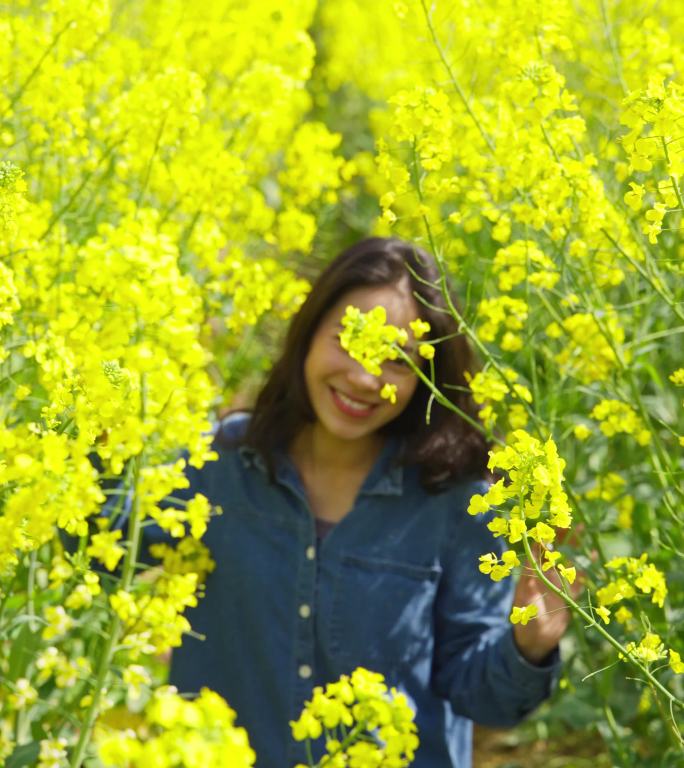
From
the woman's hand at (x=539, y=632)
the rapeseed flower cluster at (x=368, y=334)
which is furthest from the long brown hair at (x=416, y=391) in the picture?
the rapeseed flower cluster at (x=368, y=334)

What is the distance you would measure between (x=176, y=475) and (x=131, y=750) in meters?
0.43

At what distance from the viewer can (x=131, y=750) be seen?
1.05 m

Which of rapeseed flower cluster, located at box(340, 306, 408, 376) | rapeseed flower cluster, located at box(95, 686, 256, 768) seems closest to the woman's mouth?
rapeseed flower cluster, located at box(340, 306, 408, 376)

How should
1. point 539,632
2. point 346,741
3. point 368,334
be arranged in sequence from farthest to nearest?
point 539,632, point 368,334, point 346,741

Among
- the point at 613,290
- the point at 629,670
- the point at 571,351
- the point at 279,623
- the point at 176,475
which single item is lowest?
the point at 629,670

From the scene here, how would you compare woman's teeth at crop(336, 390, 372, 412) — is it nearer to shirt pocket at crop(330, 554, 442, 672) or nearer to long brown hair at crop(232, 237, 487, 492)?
long brown hair at crop(232, 237, 487, 492)

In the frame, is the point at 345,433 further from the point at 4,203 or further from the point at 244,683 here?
the point at 4,203

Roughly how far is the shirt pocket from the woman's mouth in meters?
0.29

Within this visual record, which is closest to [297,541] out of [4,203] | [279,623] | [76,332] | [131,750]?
[279,623]

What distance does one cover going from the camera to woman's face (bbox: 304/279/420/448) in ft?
7.62

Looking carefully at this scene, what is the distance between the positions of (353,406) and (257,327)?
0.80 m

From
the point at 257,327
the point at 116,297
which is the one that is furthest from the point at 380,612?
the point at 116,297

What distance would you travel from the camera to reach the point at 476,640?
7.82 ft

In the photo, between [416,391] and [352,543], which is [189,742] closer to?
[352,543]
